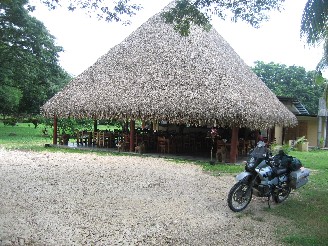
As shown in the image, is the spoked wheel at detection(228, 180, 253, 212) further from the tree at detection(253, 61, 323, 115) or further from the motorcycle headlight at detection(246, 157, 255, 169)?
the tree at detection(253, 61, 323, 115)

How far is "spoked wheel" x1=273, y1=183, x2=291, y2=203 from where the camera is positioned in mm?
6510

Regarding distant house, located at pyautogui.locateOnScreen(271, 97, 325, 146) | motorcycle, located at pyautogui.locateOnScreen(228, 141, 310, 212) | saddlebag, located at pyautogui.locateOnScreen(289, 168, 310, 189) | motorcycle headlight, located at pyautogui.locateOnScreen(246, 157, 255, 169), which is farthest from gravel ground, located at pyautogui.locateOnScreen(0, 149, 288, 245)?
distant house, located at pyautogui.locateOnScreen(271, 97, 325, 146)

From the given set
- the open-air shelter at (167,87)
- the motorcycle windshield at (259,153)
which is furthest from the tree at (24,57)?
the motorcycle windshield at (259,153)

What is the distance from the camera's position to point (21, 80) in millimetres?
25359

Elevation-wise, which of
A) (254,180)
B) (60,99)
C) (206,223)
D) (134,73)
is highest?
(134,73)

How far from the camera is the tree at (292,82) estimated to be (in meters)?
31.5

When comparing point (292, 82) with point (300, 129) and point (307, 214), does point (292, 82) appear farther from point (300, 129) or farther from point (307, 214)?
point (307, 214)

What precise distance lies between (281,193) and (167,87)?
7.53m

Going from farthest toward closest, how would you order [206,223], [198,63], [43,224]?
[198,63], [206,223], [43,224]

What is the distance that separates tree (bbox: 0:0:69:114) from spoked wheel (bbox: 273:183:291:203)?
18183mm

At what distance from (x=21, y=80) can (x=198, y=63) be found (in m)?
15.8

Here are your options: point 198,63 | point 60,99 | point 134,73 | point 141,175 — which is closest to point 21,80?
point 60,99

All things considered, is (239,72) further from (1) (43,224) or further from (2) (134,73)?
(1) (43,224)

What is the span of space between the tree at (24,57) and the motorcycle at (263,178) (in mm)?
18044
